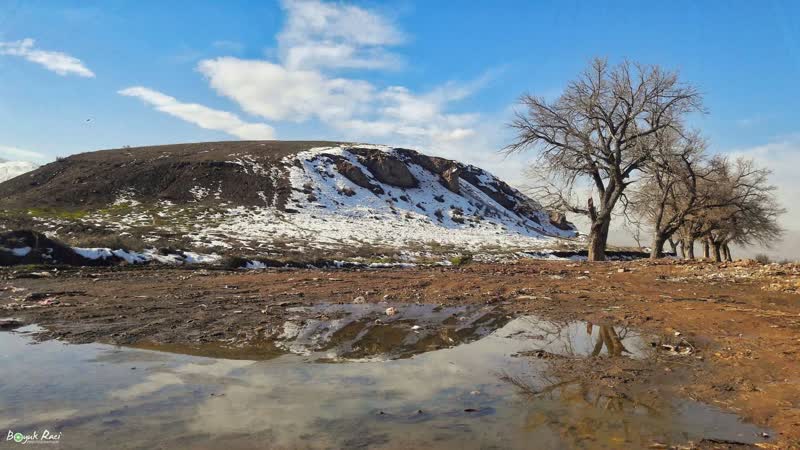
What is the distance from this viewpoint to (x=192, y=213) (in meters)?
40.8

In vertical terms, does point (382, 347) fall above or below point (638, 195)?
below

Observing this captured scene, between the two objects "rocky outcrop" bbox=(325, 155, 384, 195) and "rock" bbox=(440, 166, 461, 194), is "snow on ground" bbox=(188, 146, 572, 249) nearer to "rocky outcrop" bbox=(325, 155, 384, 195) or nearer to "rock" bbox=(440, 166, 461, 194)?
"rocky outcrop" bbox=(325, 155, 384, 195)

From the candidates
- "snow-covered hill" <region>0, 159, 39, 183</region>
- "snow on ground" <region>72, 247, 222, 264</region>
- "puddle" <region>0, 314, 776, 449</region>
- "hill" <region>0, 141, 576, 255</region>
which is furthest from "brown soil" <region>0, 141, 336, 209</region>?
"puddle" <region>0, 314, 776, 449</region>

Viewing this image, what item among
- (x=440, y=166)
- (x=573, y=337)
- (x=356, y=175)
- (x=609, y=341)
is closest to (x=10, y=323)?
(x=573, y=337)

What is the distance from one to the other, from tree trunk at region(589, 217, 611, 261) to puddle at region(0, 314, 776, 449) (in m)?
14.6

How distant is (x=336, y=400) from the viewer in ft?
13.1

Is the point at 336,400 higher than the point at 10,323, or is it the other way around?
the point at 10,323

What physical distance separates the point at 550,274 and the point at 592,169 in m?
7.75

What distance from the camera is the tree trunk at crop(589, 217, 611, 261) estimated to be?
19500 mm

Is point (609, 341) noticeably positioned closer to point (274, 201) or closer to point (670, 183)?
point (670, 183)

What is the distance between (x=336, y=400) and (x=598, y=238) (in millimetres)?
18632

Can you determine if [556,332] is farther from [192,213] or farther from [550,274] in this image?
[192,213]

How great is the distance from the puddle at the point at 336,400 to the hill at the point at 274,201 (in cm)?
1623

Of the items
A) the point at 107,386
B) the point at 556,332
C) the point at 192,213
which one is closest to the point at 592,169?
the point at 556,332
